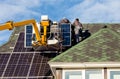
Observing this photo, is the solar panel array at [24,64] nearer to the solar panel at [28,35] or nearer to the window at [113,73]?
the solar panel at [28,35]

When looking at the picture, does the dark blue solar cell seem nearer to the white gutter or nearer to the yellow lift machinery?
the yellow lift machinery

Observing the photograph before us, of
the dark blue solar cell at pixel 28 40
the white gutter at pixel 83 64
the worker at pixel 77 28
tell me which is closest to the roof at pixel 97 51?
the white gutter at pixel 83 64

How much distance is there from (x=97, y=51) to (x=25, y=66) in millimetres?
6792

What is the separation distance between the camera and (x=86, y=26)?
40.0 m

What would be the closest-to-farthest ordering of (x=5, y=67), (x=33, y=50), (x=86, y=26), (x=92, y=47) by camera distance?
(x=92, y=47) → (x=5, y=67) → (x=33, y=50) → (x=86, y=26)

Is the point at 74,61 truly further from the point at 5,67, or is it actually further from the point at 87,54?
the point at 5,67

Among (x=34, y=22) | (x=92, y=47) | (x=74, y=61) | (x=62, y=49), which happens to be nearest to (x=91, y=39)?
(x=92, y=47)

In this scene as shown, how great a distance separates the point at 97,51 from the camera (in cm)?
2870

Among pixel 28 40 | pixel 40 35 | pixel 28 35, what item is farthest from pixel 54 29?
pixel 28 40

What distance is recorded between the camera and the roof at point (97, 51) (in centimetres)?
2781

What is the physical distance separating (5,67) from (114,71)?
29.8 ft

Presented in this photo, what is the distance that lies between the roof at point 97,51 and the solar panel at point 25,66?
3665mm

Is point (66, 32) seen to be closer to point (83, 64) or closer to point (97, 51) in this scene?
point (97, 51)

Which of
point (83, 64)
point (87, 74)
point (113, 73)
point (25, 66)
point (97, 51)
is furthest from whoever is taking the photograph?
point (25, 66)
